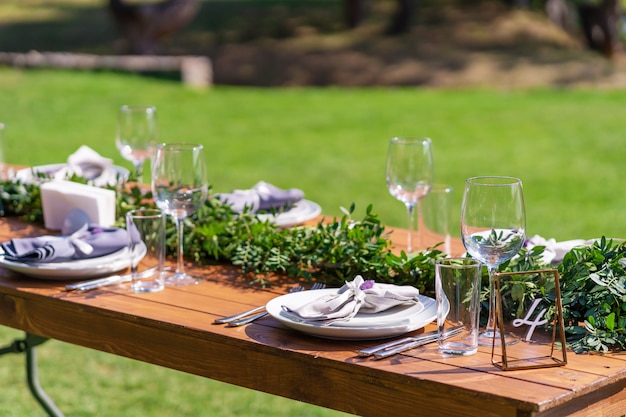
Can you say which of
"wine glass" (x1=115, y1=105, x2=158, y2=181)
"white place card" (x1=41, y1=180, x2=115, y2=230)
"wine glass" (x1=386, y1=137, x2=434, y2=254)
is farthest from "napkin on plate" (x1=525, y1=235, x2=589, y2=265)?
"wine glass" (x1=115, y1=105, x2=158, y2=181)

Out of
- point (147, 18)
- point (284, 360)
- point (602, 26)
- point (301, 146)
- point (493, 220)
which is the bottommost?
point (301, 146)

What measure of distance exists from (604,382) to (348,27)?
22170 millimetres

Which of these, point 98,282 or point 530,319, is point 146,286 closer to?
point 98,282

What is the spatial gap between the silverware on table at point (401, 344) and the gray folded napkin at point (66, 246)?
94 cm

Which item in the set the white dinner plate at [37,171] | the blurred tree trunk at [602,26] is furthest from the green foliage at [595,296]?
the blurred tree trunk at [602,26]

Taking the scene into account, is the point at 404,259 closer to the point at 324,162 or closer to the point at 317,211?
the point at 317,211

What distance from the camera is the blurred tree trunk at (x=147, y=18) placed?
722 inches

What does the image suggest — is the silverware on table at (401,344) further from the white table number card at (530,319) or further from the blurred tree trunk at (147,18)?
the blurred tree trunk at (147,18)

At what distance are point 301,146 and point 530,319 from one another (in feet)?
30.2

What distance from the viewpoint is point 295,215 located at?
3164 millimetres

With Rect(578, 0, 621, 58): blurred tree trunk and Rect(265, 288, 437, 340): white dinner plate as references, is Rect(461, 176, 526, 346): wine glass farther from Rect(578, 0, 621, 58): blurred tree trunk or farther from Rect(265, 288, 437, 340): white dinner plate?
Rect(578, 0, 621, 58): blurred tree trunk

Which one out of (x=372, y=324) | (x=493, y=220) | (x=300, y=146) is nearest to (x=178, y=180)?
(x=372, y=324)

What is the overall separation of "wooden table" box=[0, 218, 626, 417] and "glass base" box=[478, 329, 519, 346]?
→ 6 cm

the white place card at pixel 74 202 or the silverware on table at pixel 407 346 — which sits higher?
the white place card at pixel 74 202
